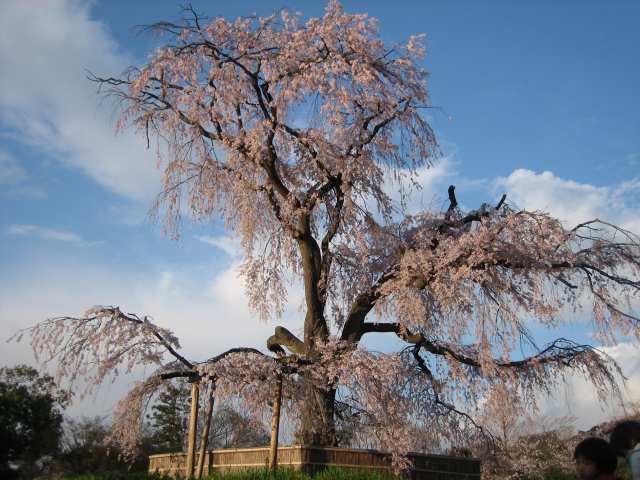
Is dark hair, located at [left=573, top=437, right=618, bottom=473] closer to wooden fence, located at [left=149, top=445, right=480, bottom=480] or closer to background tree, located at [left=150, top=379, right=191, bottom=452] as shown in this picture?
wooden fence, located at [left=149, top=445, right=480, bottom=480]

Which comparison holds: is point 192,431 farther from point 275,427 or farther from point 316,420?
point 316,420

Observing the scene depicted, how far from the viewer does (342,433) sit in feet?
53.0

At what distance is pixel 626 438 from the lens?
4875 millimetres

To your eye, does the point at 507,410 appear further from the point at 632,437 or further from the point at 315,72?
the point at 632,437

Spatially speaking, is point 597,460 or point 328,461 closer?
point 597,460

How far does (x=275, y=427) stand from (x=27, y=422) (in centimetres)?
2412

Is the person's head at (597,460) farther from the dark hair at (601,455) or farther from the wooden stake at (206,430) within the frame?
the wooden stake at (206,430)

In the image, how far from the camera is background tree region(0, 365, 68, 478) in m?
32.0

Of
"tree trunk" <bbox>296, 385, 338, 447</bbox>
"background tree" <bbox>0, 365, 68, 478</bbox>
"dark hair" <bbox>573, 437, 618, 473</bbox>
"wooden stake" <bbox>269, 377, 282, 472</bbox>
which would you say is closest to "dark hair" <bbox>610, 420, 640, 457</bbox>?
"dark hair" <bbox>573, 437, 618, 473</bbox>

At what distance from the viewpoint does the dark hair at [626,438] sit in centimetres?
485

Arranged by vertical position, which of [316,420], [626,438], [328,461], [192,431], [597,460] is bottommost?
[597,460]

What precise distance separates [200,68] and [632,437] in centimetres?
1487

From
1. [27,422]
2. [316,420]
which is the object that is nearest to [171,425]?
[27,422]

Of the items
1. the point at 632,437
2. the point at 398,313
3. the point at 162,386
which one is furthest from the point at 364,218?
the point at 632,437
